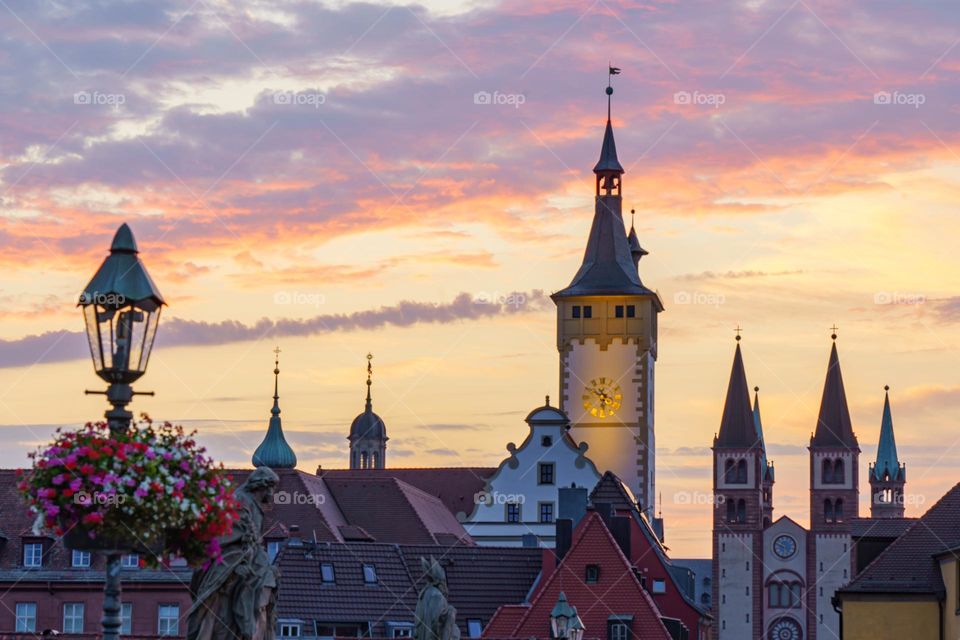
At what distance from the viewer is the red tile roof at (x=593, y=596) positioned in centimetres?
6372

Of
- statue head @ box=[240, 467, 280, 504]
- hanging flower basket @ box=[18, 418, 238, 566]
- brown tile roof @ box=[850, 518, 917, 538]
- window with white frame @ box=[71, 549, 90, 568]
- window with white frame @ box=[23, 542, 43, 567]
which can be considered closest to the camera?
hanging flower basket @ box=[18, 418, 238, 566]

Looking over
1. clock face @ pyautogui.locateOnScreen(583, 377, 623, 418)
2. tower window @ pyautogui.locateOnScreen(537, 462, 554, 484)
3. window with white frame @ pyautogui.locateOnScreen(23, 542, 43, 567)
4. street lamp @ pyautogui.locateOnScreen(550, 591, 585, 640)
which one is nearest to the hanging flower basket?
street lamp @ pyautogui.locateOnScreen(550, 591, 585, 640)

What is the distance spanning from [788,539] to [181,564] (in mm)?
121856

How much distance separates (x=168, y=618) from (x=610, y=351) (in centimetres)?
5289

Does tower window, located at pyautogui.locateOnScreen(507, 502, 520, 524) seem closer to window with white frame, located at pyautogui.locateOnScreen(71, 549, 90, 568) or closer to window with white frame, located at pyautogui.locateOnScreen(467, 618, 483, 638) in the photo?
window with white frame, located at pyautogui.locateOnScreen(467, 618, 483, 638)

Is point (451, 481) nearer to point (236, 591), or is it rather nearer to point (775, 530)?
point (775, 530)

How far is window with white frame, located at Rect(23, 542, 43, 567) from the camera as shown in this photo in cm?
6956

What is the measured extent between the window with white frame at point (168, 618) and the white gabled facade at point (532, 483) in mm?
27965

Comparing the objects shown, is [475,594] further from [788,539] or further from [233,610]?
[788,539]

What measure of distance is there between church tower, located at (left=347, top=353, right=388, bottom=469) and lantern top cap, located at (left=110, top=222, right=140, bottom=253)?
13827cm

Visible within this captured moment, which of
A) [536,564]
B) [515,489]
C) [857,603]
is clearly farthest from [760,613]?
[857,603]

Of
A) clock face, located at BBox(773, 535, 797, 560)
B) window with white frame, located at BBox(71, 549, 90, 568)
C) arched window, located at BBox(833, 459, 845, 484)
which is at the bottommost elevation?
window with white frame, located at BBox(71, 549, 90, 568)

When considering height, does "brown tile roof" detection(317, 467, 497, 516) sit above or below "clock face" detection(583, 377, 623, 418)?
below

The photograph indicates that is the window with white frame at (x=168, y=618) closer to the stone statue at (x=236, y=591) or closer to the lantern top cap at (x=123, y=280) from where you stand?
the stone statue at (x=236, y=591)
